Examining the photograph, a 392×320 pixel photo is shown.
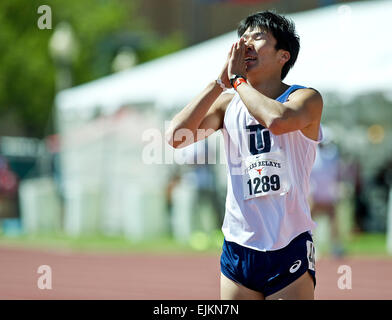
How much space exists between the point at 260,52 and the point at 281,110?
0.38 meters

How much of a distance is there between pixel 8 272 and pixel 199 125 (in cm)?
798

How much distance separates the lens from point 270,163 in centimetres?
352

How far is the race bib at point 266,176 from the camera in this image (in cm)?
350

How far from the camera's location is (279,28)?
3646mm

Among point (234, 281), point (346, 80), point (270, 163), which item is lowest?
point (234, 281)

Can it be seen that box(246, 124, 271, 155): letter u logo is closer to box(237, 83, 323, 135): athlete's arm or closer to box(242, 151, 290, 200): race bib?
box(242, 151, 290, 200): race bib

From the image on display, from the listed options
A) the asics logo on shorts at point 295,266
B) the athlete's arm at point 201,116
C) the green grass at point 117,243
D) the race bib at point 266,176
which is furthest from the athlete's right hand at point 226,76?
the green grass at point 117,243

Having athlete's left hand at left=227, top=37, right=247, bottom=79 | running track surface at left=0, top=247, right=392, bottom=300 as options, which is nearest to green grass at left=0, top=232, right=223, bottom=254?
running track surface at left=0, top=247, right=392, bottom=300

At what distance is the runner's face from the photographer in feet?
11.8

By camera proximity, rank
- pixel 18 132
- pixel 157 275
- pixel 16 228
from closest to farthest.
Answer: pixel 157 275 → pixel 16 228 → pixel 18 132

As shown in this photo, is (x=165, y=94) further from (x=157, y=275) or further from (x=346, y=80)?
(x=157, y=275)

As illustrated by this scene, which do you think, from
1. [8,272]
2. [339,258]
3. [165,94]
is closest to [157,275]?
[8,272]

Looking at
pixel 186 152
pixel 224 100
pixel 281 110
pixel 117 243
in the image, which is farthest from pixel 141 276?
pixel 281 110

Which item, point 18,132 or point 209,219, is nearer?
point 209,219
